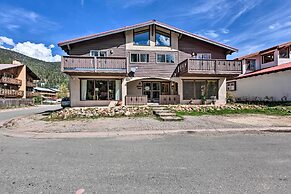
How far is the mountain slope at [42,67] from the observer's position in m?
122

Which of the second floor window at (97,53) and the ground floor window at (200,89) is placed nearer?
the second floor window at (97,53)

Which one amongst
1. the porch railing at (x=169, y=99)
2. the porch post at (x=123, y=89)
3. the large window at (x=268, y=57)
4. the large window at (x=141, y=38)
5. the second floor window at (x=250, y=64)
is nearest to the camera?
the porch post at (x=123, y=89)

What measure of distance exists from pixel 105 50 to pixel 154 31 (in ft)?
16.4

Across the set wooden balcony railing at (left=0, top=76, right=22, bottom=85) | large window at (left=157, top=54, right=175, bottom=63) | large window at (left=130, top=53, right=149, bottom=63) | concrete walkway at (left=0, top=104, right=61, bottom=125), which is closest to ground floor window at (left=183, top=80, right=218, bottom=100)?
large window at (left=157, top=54, right=175, bottom=63)

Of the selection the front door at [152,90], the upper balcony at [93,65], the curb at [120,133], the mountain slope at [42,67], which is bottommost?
the curb at [120,133]

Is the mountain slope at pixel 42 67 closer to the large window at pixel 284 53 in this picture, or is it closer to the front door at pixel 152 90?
the front door at pixel 152 90

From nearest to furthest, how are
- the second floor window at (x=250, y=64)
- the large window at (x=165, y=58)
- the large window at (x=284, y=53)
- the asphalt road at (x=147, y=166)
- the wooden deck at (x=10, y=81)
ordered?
1. the asphalt road at (x=147, y=166)
2. the large window at (x=165, y=58)
3. the large window at (x=284, y=53)
4. the second floor window at (x=250, y=64)
5. the wooden deck at (x=10, y=81)

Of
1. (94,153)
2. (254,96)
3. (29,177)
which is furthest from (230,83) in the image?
(29,177)

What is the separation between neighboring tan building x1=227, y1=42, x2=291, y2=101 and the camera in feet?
70.9

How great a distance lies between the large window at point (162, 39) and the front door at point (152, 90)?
12.9 feet

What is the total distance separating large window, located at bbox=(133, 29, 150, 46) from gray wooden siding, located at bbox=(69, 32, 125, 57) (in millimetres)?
1129

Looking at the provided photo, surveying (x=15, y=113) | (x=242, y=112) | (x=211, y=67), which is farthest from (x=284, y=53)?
(x=15, y=113)

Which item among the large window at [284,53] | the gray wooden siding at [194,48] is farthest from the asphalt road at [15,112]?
the large window at [284,53]

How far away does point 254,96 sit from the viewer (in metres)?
25.7
